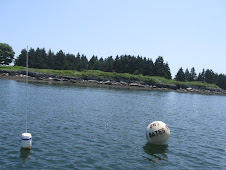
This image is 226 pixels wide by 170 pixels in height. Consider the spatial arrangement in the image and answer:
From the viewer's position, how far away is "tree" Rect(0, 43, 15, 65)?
12004 centimetres

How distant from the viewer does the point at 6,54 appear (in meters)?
122

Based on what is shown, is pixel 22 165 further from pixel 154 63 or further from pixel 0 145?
pixel 154 63

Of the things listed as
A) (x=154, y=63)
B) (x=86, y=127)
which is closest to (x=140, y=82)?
(x=154, y=63)

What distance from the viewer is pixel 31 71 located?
348 feet

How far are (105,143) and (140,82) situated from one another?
108 meters

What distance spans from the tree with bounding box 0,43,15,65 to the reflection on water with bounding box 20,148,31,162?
121 meters

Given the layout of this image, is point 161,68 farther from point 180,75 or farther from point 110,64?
point 110,64

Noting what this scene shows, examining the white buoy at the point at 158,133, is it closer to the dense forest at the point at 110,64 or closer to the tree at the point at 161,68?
the dense forest at the point at 110,64

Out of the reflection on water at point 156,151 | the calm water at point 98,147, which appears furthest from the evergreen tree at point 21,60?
the reflection on water at point 156,151

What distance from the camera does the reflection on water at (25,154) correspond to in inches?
513

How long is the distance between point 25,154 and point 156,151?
9.46 m

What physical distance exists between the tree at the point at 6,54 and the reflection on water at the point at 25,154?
120938mm

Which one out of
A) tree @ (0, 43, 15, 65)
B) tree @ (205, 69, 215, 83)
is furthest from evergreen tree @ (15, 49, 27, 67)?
tree @ (205, 69, 215, 83)

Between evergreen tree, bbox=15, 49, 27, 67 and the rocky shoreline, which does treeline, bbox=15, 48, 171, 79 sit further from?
the rocky shoreline
